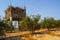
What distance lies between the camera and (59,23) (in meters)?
67.2

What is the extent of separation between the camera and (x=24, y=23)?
163 feet

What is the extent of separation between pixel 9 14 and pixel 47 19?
777 inches

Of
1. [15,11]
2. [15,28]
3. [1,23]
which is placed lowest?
[15,28]

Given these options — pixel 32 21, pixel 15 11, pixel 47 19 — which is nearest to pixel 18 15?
pixel 15 11

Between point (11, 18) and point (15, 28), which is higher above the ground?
point (11, 18)

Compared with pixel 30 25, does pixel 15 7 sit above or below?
above

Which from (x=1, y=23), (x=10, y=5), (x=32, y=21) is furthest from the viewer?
(x=10, y=5)

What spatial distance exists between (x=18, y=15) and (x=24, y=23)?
1731 centimetres

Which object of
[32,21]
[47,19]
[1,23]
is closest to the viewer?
[1,23]

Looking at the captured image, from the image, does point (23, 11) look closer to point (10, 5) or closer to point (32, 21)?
point (10, 5)

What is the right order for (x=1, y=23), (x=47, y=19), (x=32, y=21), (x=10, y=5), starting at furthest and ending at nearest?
(x=10, y=5), (x=47, y=19), (x=32, y=21), (x=1, y=23)

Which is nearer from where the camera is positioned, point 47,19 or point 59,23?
point 47,19

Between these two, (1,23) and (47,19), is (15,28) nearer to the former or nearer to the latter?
(47,19)

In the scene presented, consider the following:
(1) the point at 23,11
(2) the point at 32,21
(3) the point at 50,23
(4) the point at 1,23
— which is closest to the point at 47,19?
(3) the point at 50,23
